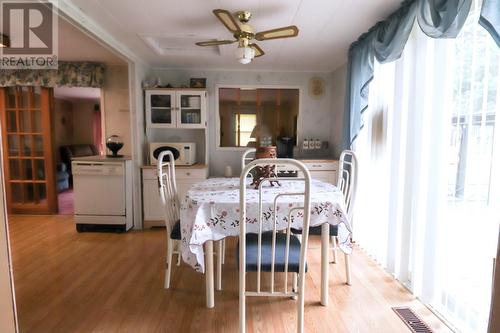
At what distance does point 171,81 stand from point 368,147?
2.81 meters

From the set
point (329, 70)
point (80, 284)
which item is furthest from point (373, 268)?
point (329, 70)

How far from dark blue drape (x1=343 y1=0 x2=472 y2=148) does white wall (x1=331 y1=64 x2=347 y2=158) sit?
1.99 feet

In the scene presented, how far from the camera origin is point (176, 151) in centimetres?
362

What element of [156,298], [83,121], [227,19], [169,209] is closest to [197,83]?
[227,19]

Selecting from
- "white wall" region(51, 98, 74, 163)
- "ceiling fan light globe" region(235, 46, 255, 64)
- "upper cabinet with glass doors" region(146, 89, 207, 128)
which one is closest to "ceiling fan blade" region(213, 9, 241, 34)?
"ceiling fan light globe" region(235, 46, 255, 64)

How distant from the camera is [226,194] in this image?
1.91 m

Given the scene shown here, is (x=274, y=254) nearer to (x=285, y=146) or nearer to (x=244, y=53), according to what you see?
(x=244, y=53)

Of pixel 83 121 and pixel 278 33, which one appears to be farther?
pixel 83 121

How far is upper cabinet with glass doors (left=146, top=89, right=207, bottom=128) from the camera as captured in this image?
3.68 meters

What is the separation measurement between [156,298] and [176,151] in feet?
6.51

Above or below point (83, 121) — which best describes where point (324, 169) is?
below

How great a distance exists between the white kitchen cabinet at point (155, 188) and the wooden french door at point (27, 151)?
68.0 inches

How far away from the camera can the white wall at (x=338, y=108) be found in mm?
3719

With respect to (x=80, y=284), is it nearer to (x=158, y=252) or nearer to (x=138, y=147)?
(x=158, y=252)
